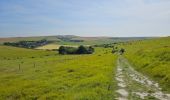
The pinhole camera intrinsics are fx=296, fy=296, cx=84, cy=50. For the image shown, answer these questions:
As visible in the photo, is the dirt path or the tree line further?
the tree line

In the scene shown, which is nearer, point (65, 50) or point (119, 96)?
point (119, 96)

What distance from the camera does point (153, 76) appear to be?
4062 cm

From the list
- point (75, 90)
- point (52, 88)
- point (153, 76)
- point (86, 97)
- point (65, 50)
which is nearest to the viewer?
point (86, 97)

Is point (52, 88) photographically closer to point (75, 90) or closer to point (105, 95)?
point (75, 90)

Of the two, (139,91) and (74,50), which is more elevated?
(139,91)

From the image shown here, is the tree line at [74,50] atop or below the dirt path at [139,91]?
below

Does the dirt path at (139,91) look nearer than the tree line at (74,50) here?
Yes

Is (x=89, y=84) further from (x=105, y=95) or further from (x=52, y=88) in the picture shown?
(x=105, y=95)

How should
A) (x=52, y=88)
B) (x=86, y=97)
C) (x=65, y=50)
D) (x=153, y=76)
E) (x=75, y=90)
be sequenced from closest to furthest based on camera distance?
(x=86, y=97) < (x=75, y=90) < (x=52, y=88) < (x=153, y=76) < (x=65, y=50)

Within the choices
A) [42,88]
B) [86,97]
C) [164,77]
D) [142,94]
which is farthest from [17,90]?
[164,77]

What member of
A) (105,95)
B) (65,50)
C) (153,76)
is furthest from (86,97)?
(65,50)

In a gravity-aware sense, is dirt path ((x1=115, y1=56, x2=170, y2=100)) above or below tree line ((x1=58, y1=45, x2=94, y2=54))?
above

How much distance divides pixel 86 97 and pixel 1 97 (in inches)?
417

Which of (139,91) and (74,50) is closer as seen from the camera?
(139,91)
